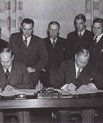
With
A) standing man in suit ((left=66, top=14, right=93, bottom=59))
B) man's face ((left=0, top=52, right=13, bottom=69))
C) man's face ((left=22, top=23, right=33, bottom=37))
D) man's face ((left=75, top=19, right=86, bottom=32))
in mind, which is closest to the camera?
man's face ((left=0, top=52, right=13, bottom=69))

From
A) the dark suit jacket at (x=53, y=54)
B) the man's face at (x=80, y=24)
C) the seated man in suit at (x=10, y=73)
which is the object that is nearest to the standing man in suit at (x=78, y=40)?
the man's face at (x=80, y=24)

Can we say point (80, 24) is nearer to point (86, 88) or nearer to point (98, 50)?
point (98, 50)

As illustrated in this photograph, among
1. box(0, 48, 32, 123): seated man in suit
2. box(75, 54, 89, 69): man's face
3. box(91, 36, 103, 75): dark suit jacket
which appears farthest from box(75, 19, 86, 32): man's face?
box(0, 48, 32, 123): seated man in suit

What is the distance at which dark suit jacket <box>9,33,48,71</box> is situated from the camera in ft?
18.8

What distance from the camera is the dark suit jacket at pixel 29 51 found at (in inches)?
226

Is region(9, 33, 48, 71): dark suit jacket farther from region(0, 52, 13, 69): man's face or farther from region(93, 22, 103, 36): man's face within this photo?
region(0, 52, 13, 69): man's face

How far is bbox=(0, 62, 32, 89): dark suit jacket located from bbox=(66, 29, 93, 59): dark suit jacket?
5.15ft

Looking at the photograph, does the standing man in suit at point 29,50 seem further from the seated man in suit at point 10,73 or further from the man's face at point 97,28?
the seated man in suit at point 10,73

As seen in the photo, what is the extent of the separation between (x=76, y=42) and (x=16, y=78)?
70.9 inches

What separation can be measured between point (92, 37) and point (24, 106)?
2783 mm

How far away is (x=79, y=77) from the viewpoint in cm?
470

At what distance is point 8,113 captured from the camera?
14.1ft

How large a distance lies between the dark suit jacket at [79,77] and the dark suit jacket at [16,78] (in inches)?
17.1

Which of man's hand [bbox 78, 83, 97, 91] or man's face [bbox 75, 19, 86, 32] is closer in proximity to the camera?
man's hand [bbox 78, 83, 97, 91]
